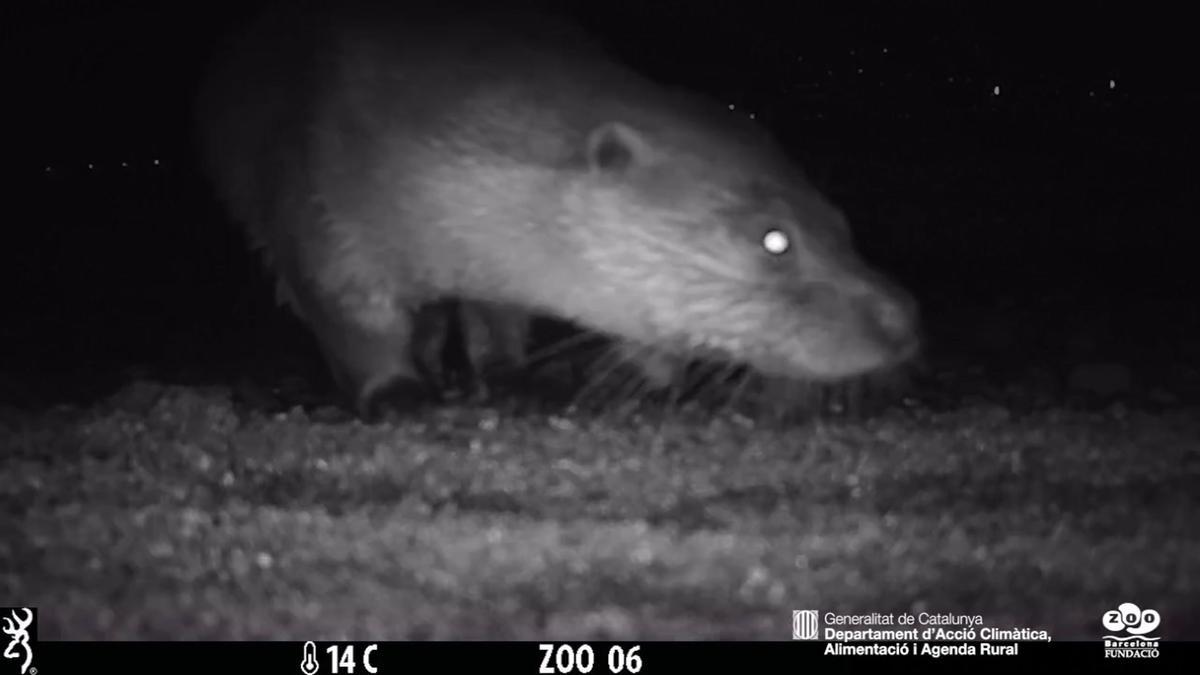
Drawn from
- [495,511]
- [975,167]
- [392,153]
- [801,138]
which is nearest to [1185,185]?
[975,167]

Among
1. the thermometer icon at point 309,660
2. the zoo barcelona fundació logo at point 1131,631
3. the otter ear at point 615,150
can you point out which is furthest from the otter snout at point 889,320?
the thermometer icon at point 309,660

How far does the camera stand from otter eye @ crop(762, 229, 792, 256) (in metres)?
2.71

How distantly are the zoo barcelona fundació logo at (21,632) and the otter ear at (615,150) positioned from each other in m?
1.60

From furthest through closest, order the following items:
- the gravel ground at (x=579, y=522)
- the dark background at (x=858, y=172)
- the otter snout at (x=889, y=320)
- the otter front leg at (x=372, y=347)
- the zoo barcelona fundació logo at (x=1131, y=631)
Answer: the dark background at (x=858, y=172)
the otter front leg at (x=372, y=347)
the otter snout at (x=889, y=320)
the gravel ground at (x=579, y=522)
the zoo barcelona fundació logo at (x=1131, y=631)

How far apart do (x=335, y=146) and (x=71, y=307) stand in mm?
1918

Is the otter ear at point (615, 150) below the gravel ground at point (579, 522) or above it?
above

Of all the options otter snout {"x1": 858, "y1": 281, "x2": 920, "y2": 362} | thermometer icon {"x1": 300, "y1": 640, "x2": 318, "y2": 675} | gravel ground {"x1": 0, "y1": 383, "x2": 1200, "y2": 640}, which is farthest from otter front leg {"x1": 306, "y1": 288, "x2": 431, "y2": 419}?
thermometer icon {"x1": 300, "y1": 640, "x2": 318, "y2": 675}

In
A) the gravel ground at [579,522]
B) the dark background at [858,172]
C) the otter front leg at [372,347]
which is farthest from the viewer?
the dark background at [858,172]

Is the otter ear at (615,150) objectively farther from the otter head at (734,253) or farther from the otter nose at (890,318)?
the otter nose at (890,318)

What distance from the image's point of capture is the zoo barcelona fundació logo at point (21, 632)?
5.39 feet

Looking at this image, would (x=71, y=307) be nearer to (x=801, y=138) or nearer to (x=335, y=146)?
(x=335, y=146)

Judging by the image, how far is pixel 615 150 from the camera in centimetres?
274

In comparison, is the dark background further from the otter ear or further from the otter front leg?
the otter ear

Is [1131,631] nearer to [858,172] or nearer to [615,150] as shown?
[615,150]
